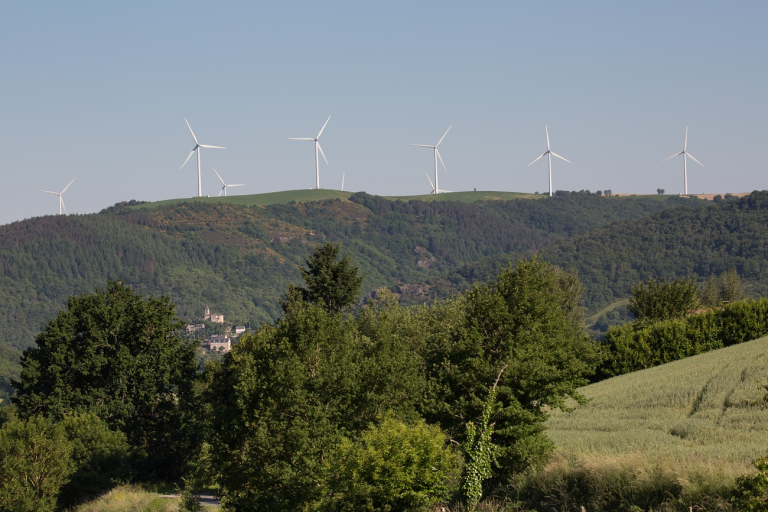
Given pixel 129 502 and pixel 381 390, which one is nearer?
pixel 381 390

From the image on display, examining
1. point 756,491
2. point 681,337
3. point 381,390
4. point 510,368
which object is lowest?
point 681,337

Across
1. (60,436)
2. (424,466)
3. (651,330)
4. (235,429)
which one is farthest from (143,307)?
(424,466)

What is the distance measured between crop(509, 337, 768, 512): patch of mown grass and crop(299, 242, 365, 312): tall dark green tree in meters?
26.1

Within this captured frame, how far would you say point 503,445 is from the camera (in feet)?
103

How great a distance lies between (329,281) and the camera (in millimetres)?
64938

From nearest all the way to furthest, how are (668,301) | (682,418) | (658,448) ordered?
(658,448), (682,418), (668,301)

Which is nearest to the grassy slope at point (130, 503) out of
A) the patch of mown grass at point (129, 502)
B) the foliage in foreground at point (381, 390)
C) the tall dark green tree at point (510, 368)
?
the patch of mown grass at point (129, 502)

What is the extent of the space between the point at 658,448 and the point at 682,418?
8133 millimetres

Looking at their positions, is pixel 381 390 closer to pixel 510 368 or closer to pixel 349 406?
pixel 349 406

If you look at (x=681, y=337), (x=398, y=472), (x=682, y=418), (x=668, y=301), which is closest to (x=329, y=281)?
(x=681, y=337)

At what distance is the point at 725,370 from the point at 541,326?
13.5m

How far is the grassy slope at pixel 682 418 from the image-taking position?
24688 millimetres

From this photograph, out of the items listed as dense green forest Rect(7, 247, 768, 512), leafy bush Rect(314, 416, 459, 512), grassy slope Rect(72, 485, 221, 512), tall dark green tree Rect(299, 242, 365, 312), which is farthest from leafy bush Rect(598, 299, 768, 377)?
leafy bush Rect(314, 416, 459, 512)

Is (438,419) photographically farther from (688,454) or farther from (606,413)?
(688,454)
